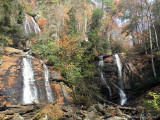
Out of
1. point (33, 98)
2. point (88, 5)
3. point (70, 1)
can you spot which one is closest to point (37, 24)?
point (70, 1)

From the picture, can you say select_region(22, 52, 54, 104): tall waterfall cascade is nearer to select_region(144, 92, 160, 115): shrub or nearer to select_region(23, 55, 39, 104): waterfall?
select_region(23, 55, 39, 104): waterfall

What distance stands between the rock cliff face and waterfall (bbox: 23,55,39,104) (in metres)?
0.08

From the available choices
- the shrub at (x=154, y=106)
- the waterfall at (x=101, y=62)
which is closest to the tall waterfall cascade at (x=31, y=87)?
the shrub at (x=154, y=106)

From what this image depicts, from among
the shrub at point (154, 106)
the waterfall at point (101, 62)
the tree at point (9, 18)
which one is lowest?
the shrub at point (154, 106)

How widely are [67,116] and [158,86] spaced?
8.84 meters

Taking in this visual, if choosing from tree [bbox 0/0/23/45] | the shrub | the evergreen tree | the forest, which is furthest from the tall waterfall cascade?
the evergreen tree


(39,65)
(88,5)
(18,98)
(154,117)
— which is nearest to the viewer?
(154,117)

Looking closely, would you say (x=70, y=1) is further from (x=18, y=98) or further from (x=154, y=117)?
(x=154, y=117)

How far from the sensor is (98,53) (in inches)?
665

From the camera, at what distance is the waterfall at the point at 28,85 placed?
8.85 metres

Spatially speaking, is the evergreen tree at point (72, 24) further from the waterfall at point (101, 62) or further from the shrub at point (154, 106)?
the shrub at point (154, 106)

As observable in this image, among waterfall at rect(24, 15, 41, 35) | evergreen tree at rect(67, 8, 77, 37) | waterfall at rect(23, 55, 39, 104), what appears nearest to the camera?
waterfall at rect(23, 55, 39, 104)

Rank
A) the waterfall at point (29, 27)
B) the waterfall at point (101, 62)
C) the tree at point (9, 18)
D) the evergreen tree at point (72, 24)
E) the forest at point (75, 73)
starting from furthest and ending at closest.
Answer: the waterfall at point (29, 27) → the evergreen tree at point (72, 24) → the waterfall at point (101, 62) → the tree at point (9, 18) → the forest at point (75, 73)

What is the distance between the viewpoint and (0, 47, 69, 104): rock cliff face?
27.5 feet
